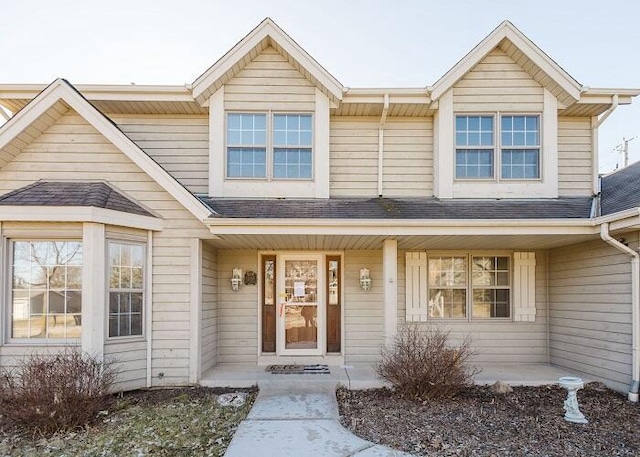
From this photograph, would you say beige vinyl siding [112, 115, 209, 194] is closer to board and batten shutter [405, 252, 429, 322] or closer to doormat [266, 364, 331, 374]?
doormat [266, 364, 331, 374]

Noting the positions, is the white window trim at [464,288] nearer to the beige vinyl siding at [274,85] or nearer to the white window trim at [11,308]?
the beige vinyl siding at [274,85]

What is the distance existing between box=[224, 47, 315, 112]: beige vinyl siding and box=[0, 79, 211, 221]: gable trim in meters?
2.25

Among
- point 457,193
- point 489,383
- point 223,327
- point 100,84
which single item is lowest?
point 489,383

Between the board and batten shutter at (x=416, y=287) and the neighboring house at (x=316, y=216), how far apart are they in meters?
0.03

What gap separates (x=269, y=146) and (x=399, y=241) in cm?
289

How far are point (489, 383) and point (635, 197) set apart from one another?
361 cm

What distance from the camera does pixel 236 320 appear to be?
8.01m

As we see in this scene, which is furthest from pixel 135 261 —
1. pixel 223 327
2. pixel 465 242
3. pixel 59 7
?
pixel 59 7

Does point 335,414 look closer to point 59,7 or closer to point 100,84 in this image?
point 100,84

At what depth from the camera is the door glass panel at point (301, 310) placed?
26.6 feet

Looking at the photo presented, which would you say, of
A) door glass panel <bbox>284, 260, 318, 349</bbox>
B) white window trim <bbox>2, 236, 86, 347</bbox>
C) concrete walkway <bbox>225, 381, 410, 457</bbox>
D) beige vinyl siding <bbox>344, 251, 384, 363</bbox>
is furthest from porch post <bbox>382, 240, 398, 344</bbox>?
white window trim <bbox>2, 236, 86, 347</bbox>

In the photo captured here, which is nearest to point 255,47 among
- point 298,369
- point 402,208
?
point 402,208

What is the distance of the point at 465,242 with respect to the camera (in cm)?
722

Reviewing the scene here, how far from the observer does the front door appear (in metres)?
8.06
